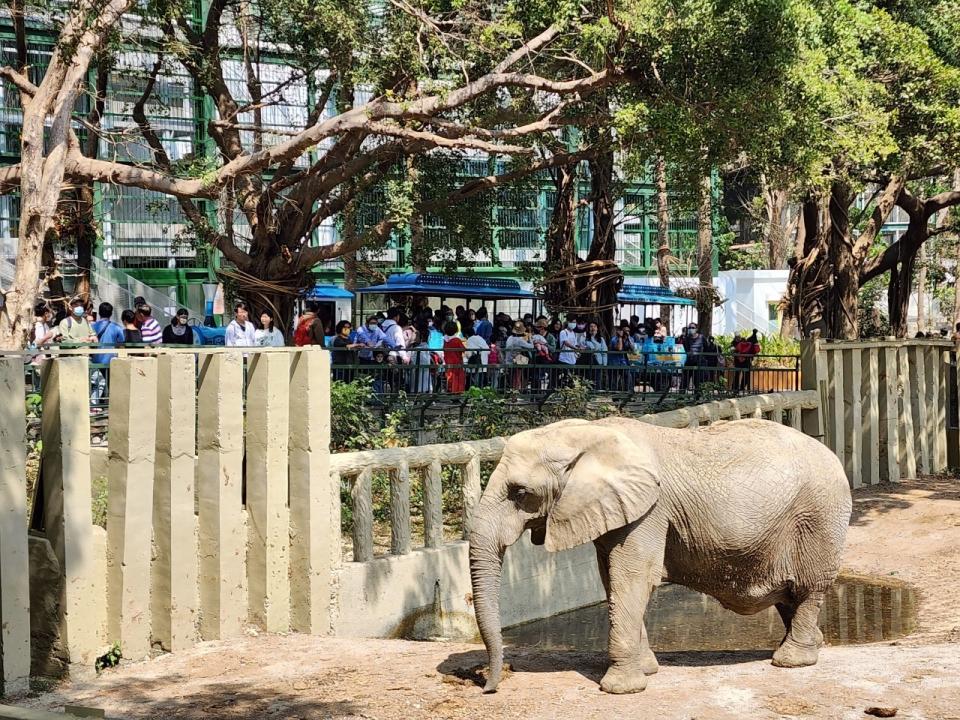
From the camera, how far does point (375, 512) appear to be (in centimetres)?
1232

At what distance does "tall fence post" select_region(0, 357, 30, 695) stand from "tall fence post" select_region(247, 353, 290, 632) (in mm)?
1830

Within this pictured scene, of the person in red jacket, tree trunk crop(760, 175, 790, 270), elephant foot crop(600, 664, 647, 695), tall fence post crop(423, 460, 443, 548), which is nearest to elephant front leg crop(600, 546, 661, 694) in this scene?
elephant foot crop(600, 664, 647, 695)

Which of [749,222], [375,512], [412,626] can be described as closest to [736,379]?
[375,512]

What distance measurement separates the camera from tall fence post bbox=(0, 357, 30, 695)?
22.8 ft

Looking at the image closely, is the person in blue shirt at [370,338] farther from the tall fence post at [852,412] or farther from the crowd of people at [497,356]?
the tall fence post at [852,412]

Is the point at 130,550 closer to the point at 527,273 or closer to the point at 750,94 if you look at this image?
the point at 750,94

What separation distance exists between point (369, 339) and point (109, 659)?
39.5ft

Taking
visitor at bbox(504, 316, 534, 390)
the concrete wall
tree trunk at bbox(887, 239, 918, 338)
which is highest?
tree trunk at bbox(887, 239, 918, 338)

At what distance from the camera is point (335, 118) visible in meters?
15.0

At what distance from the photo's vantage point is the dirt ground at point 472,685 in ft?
21.0

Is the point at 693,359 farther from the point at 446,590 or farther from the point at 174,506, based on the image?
the point at 174,506

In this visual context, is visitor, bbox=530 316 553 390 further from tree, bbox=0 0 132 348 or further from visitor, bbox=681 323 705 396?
tree, bbox=0 0 132 348

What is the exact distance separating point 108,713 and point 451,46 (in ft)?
44.3

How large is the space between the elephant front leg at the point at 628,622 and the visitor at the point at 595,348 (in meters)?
12.8
